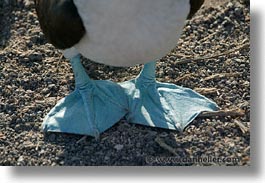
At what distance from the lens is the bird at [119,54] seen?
109 inches

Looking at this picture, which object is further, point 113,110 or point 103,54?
point 113,110

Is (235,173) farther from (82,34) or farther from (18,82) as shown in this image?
(18,82)

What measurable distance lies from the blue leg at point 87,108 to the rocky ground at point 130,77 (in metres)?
0.04

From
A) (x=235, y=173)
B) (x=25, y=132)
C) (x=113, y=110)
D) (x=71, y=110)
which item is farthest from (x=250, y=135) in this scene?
(x=25, y=132)

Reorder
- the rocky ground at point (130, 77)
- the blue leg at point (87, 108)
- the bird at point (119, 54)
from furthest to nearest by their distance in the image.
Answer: the blue leg at point (87, 108), the rocky ground at point (130, 77), the bird at point (119, 54)

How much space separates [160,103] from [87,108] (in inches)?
14.6

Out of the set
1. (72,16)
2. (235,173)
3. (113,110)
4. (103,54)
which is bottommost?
(235,173)

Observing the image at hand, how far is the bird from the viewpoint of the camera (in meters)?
2.77

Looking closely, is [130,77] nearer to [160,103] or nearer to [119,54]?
[160,103]

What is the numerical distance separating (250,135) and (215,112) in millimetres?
247

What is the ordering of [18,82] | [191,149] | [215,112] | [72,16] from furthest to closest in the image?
[18,82], [215,112], [191,149], [72,16]

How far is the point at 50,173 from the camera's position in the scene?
2.93 meters

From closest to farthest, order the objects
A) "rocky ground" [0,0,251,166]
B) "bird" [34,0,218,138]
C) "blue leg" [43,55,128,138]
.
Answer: "bird" [34,0,218,138] → "rocky ground" [0,0,251,166] → "blue leg" [43,55,128,138]

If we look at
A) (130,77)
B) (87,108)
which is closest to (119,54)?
(87,108)
